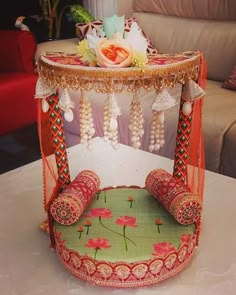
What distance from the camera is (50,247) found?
1109 millimetres

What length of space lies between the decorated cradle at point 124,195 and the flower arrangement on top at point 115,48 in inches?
0.8

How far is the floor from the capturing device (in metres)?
2.56

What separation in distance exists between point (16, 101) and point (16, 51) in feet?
1.19

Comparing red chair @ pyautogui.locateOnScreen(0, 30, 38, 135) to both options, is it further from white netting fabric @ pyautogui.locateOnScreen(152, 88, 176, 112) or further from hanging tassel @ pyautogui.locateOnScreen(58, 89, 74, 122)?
white netting fabric @ pyautogui.locateOnScreen(152, 88, 176, 112)

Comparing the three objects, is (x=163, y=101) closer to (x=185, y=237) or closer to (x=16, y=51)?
(x=185, y=237)

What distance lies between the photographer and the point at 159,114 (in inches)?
39.2

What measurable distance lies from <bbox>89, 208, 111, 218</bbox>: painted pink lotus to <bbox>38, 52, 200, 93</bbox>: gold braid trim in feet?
1.14

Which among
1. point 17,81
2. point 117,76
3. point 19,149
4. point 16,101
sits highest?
point 117,76

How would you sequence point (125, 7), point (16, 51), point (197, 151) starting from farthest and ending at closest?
1. point (125, 7)
2. point (16, 51)
3. point (197, 151)

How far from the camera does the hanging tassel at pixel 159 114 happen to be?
949 mm

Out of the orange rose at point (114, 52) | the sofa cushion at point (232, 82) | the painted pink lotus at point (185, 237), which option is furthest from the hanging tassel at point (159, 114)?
the sofa cushion at point (232, 82)

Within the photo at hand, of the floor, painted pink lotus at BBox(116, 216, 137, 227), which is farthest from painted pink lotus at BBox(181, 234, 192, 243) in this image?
the floor

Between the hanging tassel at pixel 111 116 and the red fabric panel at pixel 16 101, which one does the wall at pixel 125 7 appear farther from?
the hanging tassel at pixel 111 116

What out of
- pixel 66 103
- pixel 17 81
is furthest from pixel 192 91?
pixel 17 81
